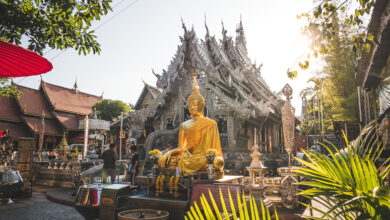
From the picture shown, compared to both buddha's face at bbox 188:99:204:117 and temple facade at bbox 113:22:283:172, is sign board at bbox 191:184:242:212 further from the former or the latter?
temple facade at bbox 113:22:283:172

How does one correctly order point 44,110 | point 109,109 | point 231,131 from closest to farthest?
1. point 231,131
2. point 44,110
3. point 109,109

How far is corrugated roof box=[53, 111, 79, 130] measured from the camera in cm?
3028

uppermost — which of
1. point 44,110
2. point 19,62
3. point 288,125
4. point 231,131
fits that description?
point 44,110

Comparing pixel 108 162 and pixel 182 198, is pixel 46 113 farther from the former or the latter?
pixel 182 198

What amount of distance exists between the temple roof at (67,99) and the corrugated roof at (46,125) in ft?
6.50

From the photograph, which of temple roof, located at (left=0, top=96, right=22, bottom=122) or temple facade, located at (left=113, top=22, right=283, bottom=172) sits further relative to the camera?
temple roof, located at (left=0, top=96, right=22, bottom=122)

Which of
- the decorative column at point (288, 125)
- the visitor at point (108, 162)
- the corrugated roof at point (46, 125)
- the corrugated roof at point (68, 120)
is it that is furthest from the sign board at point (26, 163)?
the corrugated roof at point (68, 120)

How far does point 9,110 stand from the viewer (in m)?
27.7

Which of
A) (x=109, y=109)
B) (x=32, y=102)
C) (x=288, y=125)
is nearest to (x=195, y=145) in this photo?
(x=288, y=125)

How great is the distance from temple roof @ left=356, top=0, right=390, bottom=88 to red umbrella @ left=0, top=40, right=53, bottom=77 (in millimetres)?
4246

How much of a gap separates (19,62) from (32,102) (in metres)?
31.1

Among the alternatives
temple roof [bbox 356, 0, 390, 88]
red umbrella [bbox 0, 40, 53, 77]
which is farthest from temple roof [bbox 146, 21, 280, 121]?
red umbrella [bbox 0, 40, 53, 77]

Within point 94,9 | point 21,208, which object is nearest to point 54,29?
point 94,9

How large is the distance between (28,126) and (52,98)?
6076 mm
